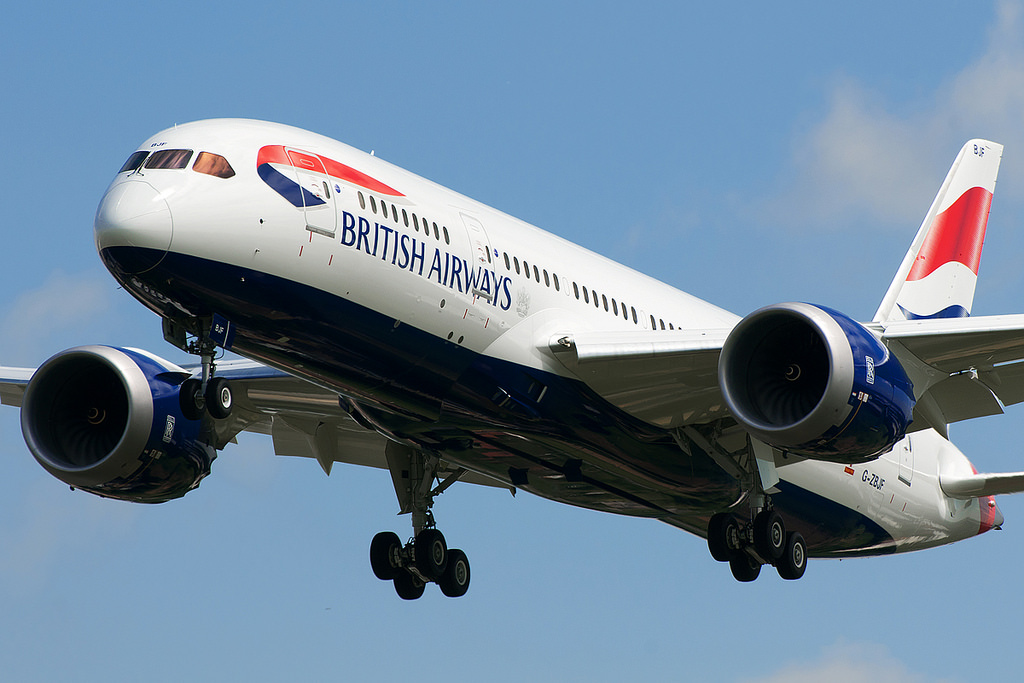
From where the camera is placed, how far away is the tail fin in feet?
106

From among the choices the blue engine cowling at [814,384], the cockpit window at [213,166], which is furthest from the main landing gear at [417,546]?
the cockpit window at [213,166]

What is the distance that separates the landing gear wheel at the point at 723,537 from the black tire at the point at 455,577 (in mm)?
4649

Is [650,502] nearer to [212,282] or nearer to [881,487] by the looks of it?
[881,487]

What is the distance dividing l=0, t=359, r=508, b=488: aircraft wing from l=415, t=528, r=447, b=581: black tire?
117 centimetres

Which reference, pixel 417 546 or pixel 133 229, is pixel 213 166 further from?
pixel 417 546

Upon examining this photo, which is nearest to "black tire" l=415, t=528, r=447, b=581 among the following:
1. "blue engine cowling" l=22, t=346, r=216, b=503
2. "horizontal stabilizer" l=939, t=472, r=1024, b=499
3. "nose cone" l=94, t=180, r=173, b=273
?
"blue engine cowling" l=22, t=346, r=216, b=503

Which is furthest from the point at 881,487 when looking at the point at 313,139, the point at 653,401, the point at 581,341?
the point at 313,139

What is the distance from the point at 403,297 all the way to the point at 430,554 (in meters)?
7.88

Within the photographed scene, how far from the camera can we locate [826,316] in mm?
20359

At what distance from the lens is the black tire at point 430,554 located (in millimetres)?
26047

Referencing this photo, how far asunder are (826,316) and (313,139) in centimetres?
771

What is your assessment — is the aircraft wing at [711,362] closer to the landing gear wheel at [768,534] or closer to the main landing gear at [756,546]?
the landing gear wheel at [768,534]

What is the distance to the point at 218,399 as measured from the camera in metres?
18.5

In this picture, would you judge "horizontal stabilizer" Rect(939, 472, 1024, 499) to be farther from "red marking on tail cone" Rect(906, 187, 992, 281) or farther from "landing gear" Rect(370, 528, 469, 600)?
"landing gear" Rect(370, 528, 469, 600)
